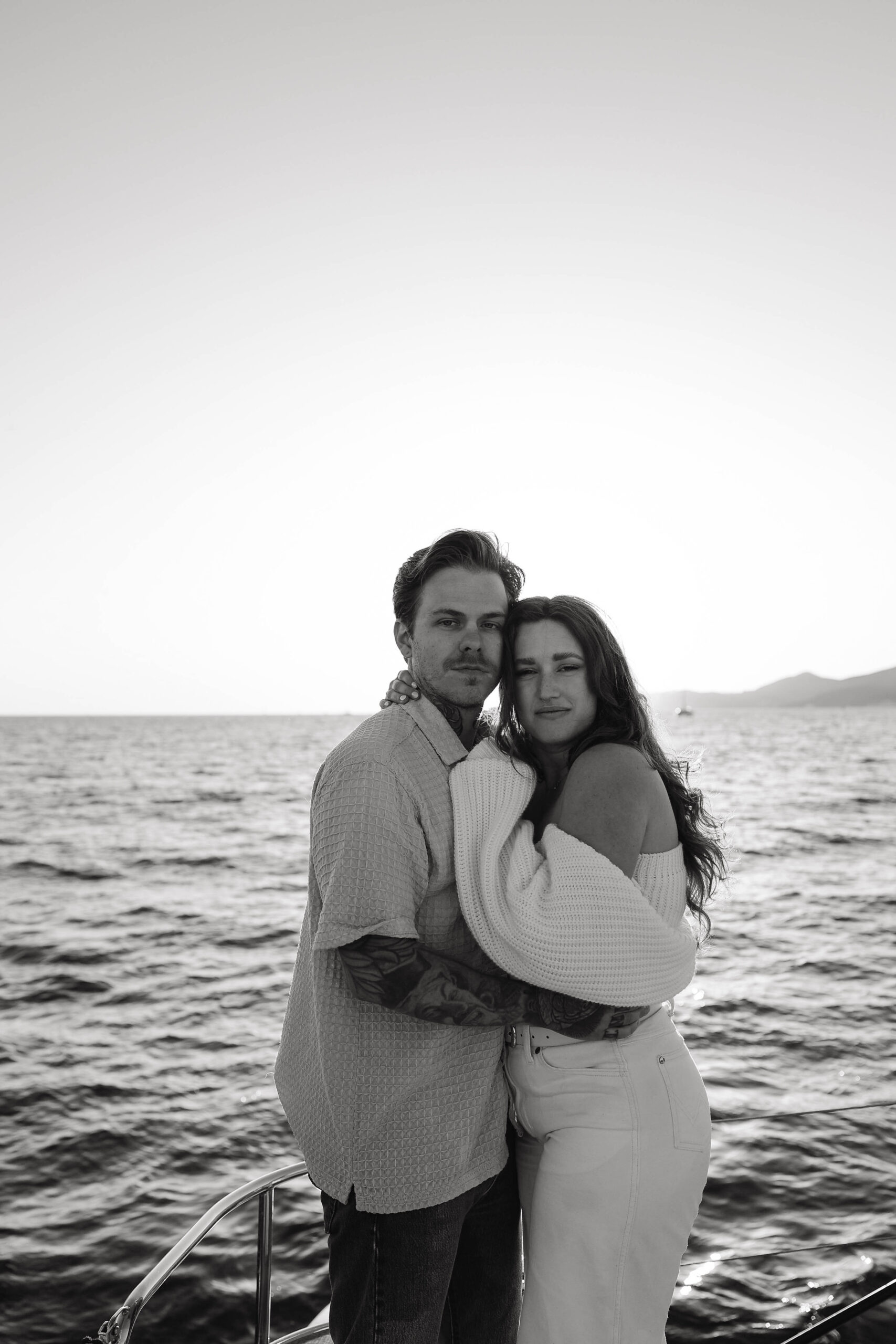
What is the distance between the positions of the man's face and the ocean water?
0.89 metres

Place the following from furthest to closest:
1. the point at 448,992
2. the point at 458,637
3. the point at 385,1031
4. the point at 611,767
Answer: the point at 458,637
the point at 611,767
the point at 385,1031
the point at 448,992

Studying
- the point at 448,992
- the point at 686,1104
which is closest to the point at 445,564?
the point at 448,992

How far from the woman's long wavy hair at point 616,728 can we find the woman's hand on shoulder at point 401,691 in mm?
265

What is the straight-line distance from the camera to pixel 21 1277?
5.26 meters

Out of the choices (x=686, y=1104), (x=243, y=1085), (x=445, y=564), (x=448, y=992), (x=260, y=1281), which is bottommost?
(x=243, y=1085)

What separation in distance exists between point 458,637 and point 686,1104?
1.28 metres

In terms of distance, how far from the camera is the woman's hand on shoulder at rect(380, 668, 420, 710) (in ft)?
8.31

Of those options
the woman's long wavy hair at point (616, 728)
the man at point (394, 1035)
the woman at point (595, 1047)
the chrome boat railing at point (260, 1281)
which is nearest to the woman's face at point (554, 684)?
the woman's long wavy hair at point (616, 728)

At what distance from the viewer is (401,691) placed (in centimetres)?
255

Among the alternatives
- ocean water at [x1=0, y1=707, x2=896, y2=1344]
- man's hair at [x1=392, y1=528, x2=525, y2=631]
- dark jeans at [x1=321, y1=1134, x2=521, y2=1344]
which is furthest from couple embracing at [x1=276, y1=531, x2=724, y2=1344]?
ocean water at [x1=0, y1=707, x2=896, y2=1344]

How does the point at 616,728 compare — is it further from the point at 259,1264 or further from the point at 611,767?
the point at 259,1264

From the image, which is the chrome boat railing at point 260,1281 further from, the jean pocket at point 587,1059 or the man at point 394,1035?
the jean pocket at point 587,1059

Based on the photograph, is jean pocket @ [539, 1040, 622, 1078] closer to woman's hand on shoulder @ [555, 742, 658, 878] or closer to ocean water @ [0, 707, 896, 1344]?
woman's hand on shoulder @ [555, 742, 658, 878]

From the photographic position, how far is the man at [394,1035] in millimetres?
2059
